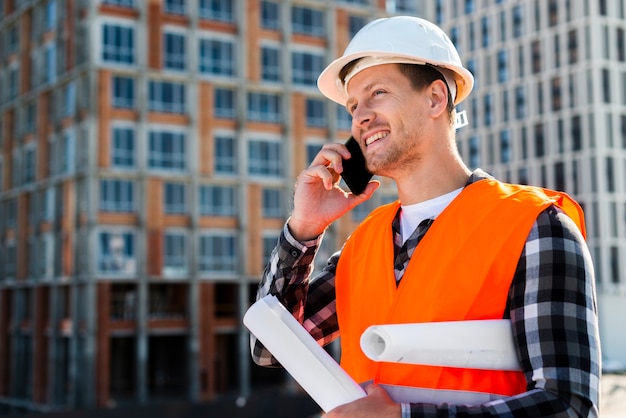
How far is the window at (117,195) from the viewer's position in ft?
125

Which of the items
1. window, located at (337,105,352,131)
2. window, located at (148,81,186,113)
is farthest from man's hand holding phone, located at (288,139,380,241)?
window, located at (337,105,352,131)

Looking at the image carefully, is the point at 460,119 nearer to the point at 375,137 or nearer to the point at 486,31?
the point at 375,137

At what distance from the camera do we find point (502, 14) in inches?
2672

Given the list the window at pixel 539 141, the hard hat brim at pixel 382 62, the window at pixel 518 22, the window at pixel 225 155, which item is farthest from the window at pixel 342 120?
the hard hat brim at pixel 382 62

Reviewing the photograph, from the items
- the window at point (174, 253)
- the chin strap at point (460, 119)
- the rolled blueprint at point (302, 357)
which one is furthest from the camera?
the window at point (174, 253)

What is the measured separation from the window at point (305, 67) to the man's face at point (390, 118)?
41.2m

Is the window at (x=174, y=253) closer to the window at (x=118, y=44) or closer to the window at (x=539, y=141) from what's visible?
the window at (x=118, y=44)

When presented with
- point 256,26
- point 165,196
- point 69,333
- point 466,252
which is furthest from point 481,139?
point 466,252

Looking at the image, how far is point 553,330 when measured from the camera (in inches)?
80.4

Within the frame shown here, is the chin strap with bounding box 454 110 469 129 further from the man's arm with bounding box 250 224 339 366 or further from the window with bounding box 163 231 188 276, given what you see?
the window with bounding box 163 231 188 276

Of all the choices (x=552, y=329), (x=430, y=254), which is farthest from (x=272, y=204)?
(x=552, y=329)

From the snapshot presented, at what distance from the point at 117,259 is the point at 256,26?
13.6 metres

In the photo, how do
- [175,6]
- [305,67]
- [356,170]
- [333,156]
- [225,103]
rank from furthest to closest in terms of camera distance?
[305,67] < [225,103] < [175,6] < [356,170] < [333,156]

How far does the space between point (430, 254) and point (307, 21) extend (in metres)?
43.5
